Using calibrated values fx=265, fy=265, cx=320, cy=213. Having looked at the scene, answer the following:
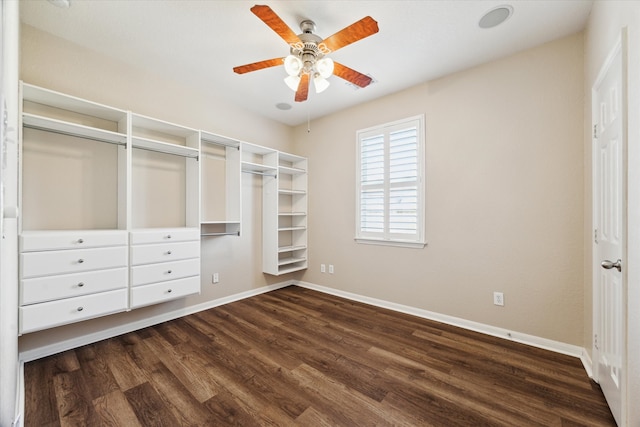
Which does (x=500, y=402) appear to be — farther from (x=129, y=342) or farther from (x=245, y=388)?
(x=129, y=342)

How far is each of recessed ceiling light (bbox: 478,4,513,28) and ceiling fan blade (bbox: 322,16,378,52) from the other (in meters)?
1.09

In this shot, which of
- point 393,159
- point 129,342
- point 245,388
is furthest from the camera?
point 393,159

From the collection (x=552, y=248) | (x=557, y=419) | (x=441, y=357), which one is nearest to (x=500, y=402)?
(x=557, y=419)

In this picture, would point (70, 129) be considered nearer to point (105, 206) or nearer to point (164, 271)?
point (105, 206)

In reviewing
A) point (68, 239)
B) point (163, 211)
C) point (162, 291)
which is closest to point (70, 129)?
point (68, 239)

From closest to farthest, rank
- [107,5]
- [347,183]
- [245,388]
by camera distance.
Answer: [245,388] < [107,5] < [347,183]

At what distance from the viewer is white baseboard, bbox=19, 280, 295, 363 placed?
7.27ft

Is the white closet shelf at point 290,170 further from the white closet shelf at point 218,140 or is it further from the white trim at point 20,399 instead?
the white trim at point 20,399

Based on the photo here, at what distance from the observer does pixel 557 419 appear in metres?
1.56

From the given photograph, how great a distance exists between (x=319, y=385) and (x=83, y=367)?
188 cm

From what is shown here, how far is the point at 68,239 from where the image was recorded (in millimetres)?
2107

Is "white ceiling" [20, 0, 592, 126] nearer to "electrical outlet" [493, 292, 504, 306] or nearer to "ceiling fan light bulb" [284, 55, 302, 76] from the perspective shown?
"ceiling fan light bulb" [284, 55, 302, 76]

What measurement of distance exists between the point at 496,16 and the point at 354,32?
1.24m

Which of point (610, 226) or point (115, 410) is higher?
point (610, 226)
